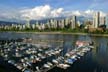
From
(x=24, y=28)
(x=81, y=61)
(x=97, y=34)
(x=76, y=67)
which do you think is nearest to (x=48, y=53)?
(x=81, y=61)

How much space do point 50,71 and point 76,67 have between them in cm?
462

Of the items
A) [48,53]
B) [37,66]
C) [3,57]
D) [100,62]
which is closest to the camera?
[37,66]

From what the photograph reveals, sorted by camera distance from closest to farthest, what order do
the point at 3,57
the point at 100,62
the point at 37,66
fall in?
the point at 37,66
the point at 100,62
the point at 3,57

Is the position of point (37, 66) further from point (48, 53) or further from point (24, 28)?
point (24, 28)

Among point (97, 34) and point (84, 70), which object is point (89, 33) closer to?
point (97, 34)

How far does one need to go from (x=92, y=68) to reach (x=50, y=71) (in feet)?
21.8

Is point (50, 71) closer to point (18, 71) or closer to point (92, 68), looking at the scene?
point (18, 71)

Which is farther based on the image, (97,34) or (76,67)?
(97,34)

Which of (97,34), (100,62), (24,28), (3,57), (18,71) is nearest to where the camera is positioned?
(18,71)

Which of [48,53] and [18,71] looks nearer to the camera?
[18,71]

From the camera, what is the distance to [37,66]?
3506 centimetres

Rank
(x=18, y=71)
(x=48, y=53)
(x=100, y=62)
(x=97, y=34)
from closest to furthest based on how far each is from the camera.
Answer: (x=18, y=71)
(x=100, y=62)
(x=48, y=53)
(x=97, y=34)

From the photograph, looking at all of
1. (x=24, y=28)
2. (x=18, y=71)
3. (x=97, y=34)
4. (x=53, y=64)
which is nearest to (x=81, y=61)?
(x=53, y=64)

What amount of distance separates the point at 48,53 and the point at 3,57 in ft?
27.9
